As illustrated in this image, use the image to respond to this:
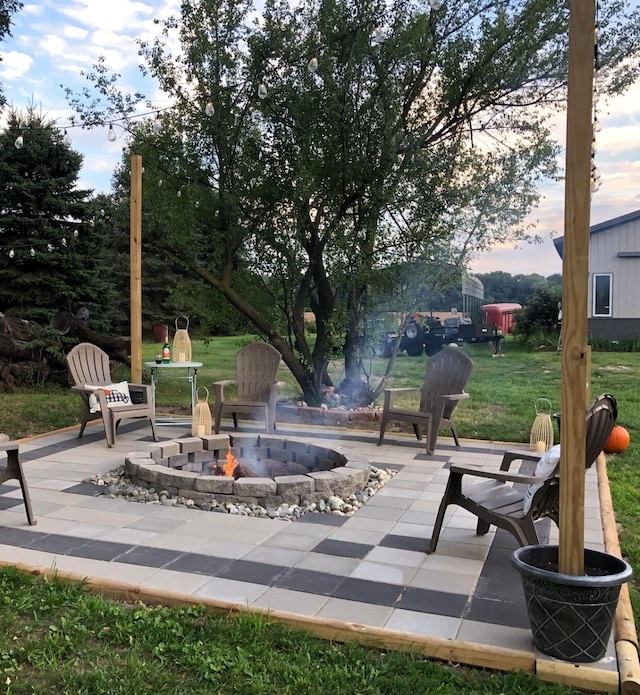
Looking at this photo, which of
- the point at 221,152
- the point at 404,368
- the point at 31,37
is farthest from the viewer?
the point at 404,368

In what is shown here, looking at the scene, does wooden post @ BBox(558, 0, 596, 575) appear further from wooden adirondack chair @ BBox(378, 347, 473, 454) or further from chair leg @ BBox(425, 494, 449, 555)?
wooden adirondack chair @ BBox(378, 347, 473, 454)

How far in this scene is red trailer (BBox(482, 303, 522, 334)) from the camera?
16.3 metres

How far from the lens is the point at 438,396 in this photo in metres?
5.70

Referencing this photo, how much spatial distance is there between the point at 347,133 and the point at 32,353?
19.2ft

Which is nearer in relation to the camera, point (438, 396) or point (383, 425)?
point (438, 396)

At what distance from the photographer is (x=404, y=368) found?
1297 cm

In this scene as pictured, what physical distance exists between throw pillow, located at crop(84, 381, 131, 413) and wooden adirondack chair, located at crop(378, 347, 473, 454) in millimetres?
2358

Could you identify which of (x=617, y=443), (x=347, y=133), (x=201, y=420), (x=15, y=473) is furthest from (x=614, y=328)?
(x=15, y=473)

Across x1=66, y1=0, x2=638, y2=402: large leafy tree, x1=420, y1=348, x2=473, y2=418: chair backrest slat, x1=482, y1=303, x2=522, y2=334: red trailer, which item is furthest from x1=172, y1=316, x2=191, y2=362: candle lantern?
x1=482, y1=303, x2=522, y2=334: red trailer

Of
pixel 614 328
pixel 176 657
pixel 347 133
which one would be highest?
pixel 347 133

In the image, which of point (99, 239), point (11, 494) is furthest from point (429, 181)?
point (99, 239)

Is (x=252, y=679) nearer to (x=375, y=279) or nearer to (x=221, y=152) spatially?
(x=375, y=279)

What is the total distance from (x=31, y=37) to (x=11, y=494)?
7633mm

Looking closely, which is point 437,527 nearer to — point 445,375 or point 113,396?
point 445,375
